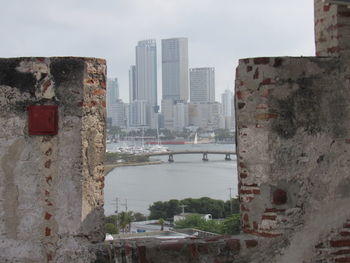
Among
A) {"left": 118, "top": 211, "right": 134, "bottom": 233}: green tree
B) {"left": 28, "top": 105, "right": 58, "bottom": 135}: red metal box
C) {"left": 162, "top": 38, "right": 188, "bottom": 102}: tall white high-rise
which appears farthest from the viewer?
{"left": 162, "top": 38, "right": 188, "bottom": 102}: tall white high-rise

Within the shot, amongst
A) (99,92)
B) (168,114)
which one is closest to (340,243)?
(99,92)

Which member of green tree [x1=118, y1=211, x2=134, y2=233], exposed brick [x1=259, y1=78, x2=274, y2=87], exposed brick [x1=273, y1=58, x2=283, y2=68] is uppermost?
exposed brick [x1=273, y1=58, x2=283, y2=68]

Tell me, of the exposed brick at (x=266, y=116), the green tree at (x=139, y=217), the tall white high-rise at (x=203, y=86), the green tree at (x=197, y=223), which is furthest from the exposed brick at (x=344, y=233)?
the tall white high-rise at (x=203, y=86)

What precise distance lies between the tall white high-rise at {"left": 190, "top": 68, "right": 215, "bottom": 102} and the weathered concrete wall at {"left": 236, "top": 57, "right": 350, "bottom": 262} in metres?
50.6

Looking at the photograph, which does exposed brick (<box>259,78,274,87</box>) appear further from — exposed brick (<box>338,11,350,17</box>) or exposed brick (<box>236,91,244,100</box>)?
exposed brick (<box>338,11,350,17</box>)

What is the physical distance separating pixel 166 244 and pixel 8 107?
1143 millimetres

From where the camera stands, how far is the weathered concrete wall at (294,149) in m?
2.80

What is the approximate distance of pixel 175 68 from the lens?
290 ft

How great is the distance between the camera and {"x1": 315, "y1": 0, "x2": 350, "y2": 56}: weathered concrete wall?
2846 millimetres

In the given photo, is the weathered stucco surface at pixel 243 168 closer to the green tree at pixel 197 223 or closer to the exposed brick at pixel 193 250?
the exposed brick at pixel 193 250

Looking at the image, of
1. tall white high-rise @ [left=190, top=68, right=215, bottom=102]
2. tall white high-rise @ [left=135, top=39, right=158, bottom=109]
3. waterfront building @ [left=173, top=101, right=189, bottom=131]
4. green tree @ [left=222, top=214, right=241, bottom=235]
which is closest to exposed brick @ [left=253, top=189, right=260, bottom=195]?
green tree @ [left=222, top=214, right=241, bottom=235]

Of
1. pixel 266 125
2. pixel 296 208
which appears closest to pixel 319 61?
pixel 266 125

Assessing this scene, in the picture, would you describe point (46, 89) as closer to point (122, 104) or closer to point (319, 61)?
point (319, 61)

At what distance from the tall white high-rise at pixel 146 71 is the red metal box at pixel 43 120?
76910 mm
